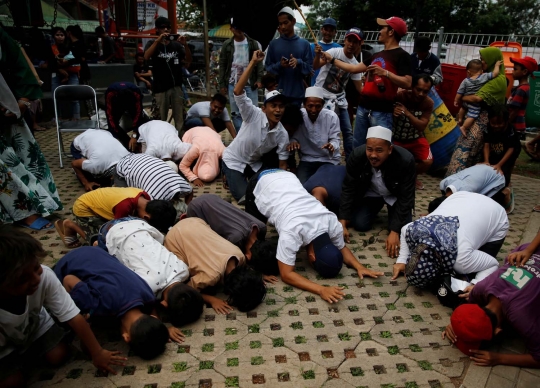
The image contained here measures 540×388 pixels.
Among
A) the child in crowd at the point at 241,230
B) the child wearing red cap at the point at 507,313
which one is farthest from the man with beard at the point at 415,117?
the child wearing red cap at the point at 507,313

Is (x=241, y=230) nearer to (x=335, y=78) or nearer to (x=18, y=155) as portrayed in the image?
(x=18, y=155)

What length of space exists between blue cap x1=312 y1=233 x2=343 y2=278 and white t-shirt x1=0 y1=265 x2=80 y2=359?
5.64 ft

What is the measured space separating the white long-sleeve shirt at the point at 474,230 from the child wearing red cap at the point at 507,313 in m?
0.33

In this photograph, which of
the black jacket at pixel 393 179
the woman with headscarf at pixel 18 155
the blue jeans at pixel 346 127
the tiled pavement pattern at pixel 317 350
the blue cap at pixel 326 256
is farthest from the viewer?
the blue jeans at pixel 346 127

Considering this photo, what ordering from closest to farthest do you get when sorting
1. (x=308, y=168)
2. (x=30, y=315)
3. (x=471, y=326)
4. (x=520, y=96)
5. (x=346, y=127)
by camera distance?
(x=30, y=315), (x=471, y=326), (x=308, y=168), (x=346, y=127), (x=520, y=96)

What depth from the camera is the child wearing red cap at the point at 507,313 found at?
7.48 feet

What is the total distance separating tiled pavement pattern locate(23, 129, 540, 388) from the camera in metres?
2.28

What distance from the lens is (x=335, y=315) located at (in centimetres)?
284

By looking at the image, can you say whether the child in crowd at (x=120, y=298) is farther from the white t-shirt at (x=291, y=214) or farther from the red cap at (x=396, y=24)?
the red cap at (x=396, y=24)

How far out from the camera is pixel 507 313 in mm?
2355

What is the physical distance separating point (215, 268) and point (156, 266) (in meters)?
0.39

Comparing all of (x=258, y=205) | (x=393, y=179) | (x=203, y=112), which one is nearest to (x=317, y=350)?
(x=258, y=205)

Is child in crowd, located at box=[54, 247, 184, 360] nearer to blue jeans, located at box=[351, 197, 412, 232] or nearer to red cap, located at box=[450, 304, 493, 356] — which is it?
red cap, located at box=[450, 304, 493, 356]

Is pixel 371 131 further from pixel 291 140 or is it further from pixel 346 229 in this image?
pixel 291 140
